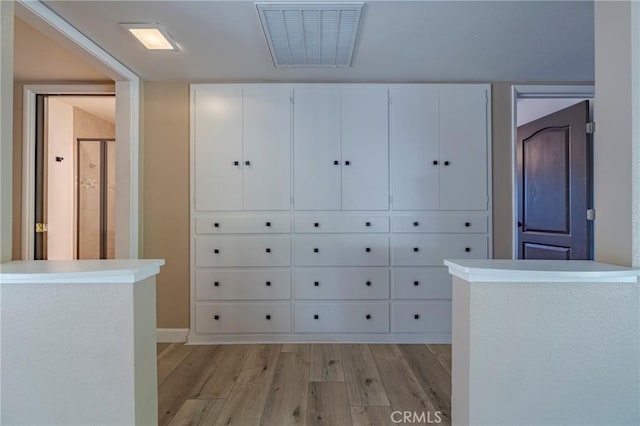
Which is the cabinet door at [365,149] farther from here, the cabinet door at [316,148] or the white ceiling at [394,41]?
the white ceiling at [394,41]

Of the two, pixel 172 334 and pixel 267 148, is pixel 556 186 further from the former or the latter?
pixel 172 334

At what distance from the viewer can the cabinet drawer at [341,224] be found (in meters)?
2.70

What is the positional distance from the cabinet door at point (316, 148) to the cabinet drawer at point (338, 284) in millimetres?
547

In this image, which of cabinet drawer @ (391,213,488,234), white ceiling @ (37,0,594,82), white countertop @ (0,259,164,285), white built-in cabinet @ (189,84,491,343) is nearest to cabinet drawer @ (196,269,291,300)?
white built-in cabinet @ (189,84,491,343)

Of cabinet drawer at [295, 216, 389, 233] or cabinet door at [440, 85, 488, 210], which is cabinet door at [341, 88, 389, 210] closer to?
cabinet drawer at [295, 216, 389, 233]

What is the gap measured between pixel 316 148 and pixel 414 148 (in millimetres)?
829

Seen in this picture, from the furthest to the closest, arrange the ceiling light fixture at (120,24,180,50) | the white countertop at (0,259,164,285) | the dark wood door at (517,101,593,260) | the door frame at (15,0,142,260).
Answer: the dark wood door at (517,101,593,260) → the door frame at (15,0,142,260) → the ceiling light fixture at (120,24,180,50) → the white countertop at (0,259,164,285)

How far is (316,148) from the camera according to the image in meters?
2.71

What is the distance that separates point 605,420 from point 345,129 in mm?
2280

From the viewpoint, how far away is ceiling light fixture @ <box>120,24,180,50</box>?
1.90 meters

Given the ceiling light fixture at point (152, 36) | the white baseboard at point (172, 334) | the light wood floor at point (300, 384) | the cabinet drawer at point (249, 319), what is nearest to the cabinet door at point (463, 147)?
the light wood floor at point (300, 384)

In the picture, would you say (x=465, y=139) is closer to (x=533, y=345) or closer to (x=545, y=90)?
(x=545, y=90)

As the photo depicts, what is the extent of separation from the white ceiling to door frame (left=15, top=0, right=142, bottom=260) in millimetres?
110

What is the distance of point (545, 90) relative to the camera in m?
2.72
